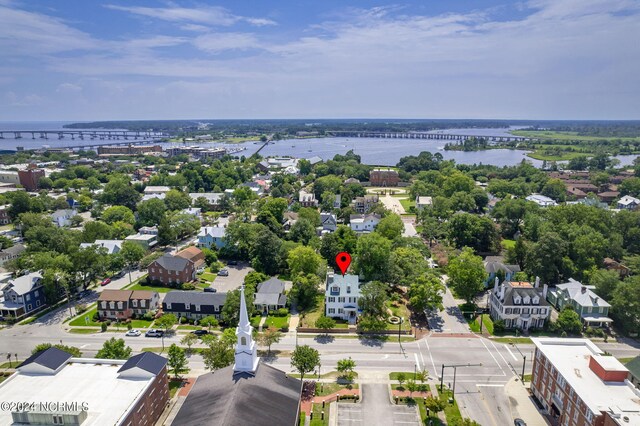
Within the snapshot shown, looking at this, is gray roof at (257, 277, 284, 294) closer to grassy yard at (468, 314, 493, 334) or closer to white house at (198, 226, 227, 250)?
white house at (198, 226, 227, 250)

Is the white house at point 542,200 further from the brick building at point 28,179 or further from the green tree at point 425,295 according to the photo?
the brick building at point 28,179

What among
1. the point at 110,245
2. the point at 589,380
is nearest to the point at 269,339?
the point at 589,380

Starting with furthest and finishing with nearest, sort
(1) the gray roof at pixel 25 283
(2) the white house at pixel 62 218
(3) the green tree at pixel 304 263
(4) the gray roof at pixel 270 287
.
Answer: (2) the white house at pixel 62 218 < (3) the green tree at pixel 304 263 < (4) the gray roof at pixel 270 287 < (1) the gray roof at pixel 25 283

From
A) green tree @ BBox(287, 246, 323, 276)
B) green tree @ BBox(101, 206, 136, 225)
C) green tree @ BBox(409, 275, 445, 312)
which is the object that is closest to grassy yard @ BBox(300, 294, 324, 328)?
green tree @ BBox(287, 246, 323, 276)

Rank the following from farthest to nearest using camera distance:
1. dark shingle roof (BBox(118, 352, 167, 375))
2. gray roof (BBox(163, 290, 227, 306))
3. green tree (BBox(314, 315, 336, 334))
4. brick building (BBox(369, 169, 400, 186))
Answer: brick building (BBox(369, 169, 400, 186)) → gray roof (BBox(163, 290, 227, 306)) → green tree (BBox(314, 315, 336, 334)) → dark shingle roof (BBox(118, 352, 167, 375))


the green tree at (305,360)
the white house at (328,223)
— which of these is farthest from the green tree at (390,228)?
the green tree at (305,360)

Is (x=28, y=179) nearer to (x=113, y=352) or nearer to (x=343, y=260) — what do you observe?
(x=343, y=260)
